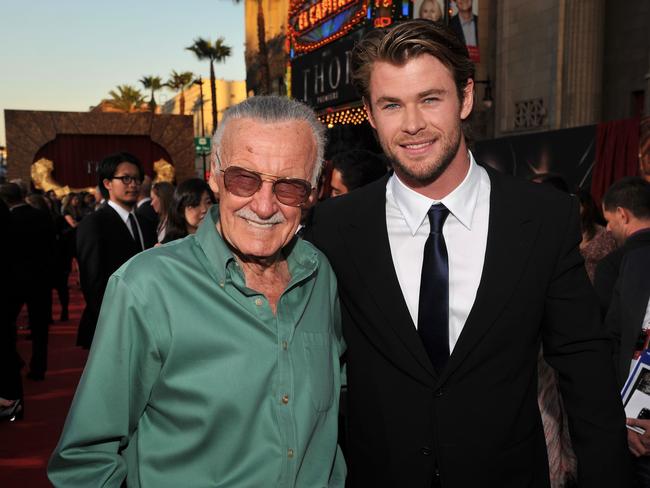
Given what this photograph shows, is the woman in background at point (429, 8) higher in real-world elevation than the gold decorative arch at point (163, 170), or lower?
higher

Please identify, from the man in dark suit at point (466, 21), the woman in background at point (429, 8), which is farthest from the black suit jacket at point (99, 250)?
the man in dark suit at point (466, 21)

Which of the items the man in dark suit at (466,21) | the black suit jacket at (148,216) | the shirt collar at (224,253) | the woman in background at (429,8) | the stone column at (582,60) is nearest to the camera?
the shirt collar at (224,253)

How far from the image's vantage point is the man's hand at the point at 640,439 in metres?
2.71

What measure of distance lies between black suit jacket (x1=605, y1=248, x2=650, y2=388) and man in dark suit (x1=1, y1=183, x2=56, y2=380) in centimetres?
639

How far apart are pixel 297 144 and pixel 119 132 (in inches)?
1577

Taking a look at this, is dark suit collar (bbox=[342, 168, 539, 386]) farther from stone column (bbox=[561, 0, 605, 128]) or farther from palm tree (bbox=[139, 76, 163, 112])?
palm tree (bbox=[139, 76, 163, 112])

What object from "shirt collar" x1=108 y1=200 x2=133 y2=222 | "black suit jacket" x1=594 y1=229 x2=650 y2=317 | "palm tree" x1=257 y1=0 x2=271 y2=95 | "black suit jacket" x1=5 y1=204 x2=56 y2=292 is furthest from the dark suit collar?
"palm tree" x1=257 y1=0 x2=271 y2=95

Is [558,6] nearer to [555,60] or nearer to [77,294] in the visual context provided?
[555,60]

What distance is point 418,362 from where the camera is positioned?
1971mm

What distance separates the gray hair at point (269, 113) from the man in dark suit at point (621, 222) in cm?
271

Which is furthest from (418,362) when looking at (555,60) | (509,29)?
(509,29)

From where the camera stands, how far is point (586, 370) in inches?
80.0

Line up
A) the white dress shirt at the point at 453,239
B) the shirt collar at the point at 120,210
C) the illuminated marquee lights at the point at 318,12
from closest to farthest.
A: the white dress shirt at the point at 453,239 < the shirt collar at the point at 120,210 < the illuminated marquee lights at the point at 318,12

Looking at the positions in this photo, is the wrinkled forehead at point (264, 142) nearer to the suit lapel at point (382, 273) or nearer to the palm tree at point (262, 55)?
the suit lapel at point (382, 273)
